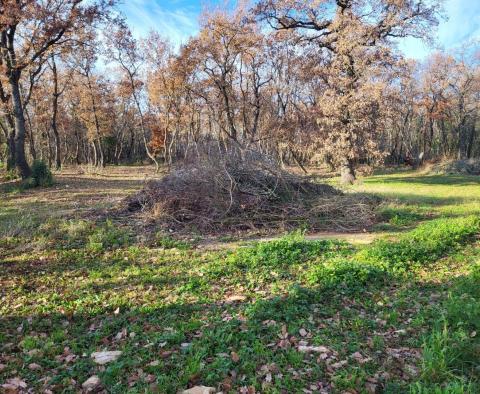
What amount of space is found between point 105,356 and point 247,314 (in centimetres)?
149

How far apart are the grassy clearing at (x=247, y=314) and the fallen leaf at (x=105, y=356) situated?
7 centimetres

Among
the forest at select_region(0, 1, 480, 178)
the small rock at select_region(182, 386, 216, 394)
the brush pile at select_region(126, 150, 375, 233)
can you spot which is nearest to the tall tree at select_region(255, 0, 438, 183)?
the forest at select_region(0, 1, 480, 178)

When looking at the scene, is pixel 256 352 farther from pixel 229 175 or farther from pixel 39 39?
pixel 39 39

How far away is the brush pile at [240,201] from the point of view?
8727 mm

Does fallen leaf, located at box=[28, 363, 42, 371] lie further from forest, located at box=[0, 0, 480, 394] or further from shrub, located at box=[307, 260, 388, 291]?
shrub, located at box=[307, 260, 388, 291]

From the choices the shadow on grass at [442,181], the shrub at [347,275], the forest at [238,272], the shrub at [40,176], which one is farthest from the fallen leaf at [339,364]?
the shadow on grass at [442,181]

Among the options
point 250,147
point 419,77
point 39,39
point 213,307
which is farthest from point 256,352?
point 419,77

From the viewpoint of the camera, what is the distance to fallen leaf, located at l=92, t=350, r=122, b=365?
3429 millimetres

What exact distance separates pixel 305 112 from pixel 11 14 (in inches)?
551

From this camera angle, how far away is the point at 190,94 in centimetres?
3272

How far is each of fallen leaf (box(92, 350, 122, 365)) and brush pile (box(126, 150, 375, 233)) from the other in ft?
15.9

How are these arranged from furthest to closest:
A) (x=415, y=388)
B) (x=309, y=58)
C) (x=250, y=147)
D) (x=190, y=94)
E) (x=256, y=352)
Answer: (x=190, y=94), (x=309, y=58), (x=250, y=147), (x=256, y=352), (x=415, y=388)

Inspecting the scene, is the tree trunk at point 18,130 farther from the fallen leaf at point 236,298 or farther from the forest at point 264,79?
the fallen leaf at point 236,298

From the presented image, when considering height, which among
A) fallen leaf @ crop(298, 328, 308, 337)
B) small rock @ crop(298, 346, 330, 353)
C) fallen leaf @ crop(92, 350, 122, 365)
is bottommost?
fallen leaf @ crop(92, 350, 122, 365)
